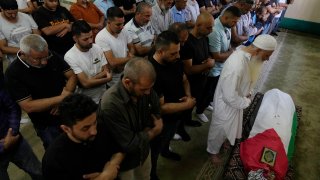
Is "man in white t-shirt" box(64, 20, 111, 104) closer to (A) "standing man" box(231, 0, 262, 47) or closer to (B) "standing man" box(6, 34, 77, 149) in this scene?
(B) "standing man" box(6, 34, 77, 149)

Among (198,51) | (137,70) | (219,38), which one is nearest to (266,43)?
(198,51)

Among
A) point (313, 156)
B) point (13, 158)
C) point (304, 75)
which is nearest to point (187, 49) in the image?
point (13, 158)

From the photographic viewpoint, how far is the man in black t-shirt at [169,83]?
2367 millimetres

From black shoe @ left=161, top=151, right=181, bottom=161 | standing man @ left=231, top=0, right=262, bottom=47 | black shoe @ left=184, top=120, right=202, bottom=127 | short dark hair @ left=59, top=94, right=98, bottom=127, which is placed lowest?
black shoe @ left=184, top=120, right=202, bottom=127

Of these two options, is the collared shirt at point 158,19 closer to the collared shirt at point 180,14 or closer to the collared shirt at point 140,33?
the collared shirt at point 180,14

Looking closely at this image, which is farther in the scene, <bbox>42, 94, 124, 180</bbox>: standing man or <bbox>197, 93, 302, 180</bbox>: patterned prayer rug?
<bbox>197, 93, 302, 180</bbox>: patterned prayer rug

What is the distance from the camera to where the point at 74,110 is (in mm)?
1492

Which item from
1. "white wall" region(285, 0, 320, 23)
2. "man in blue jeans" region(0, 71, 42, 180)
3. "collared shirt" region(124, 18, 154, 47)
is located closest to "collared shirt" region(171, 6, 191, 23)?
"collared shirt" region(124, 18, 154, 47)

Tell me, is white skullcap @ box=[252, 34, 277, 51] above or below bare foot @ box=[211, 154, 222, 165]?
→ above

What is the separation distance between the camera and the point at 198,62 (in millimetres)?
3244

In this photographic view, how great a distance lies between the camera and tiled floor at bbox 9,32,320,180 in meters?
3.25

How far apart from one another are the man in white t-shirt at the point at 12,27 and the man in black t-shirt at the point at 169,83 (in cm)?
185

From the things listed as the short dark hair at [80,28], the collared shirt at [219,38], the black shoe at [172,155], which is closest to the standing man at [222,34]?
the collared shirt at [219,38]

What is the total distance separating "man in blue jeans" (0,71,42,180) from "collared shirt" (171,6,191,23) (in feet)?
9.05
